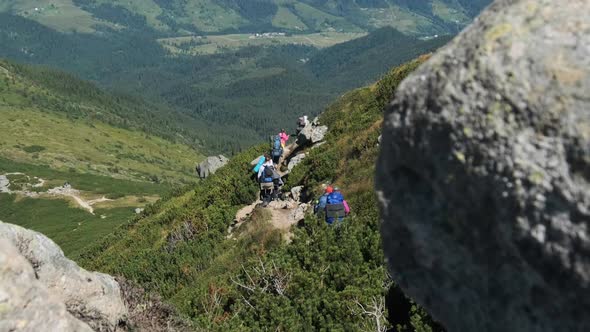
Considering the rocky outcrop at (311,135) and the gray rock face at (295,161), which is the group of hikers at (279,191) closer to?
the gray rock face at (295,161)

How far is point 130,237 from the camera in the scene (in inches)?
1382

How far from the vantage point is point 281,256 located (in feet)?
51.3

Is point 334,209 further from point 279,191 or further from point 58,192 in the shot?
point 58,192

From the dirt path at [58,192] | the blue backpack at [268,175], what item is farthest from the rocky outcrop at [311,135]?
the dirt path at [58,192]

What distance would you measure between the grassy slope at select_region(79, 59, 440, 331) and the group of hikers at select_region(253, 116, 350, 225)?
0.55 m

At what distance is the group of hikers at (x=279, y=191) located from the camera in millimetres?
17047

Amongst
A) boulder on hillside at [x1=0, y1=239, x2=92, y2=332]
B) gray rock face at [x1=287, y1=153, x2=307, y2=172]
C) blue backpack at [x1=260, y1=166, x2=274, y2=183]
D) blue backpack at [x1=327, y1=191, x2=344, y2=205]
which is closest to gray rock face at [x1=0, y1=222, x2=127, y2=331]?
boulder on hillside at [x1=0, y1=239, x2=92, y2=332]

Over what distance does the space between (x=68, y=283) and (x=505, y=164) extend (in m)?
7.97

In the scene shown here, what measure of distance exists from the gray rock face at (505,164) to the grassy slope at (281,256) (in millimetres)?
5886

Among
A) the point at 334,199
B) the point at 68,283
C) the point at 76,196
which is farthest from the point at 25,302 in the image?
the point at 76,196

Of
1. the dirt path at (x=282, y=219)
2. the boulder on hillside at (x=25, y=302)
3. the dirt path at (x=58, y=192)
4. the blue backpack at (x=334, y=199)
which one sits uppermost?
the boulder on hillside at (x=25, y=302)

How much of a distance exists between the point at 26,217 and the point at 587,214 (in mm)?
148577

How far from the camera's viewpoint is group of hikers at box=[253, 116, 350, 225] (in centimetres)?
1705

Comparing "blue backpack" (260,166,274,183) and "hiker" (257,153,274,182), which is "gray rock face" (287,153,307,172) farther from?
"blue backpack" (260,166,274,183)
